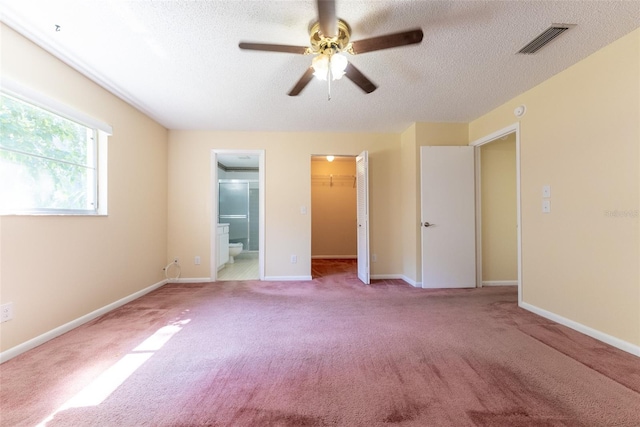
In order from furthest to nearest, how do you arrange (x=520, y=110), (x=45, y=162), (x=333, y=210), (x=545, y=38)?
1. (x=333, y=210)
2. (x=520, y=110)
3. (x=45, y=162)
4. (x=545, y=38)

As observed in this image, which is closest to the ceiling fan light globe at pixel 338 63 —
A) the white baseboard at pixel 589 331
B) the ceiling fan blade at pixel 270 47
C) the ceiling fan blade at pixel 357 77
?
the ceiling fan blade at pixel 357 77

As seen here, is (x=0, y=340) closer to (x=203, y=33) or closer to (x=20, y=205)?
(x=20, y=205)

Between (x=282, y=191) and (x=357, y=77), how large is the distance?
7.41 ft

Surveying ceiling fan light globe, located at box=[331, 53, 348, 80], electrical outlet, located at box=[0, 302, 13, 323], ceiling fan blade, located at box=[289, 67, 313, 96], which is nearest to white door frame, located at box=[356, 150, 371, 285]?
ceiling fan blade, located at box=[289, 67, 313, 96]

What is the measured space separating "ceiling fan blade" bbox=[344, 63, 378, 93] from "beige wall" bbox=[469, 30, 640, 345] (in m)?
1.79

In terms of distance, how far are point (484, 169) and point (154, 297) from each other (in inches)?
185

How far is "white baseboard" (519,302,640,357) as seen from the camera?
1.70 meters

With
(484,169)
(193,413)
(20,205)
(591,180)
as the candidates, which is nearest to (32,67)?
(20,205)

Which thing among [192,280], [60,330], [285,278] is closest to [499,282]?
[285,278]

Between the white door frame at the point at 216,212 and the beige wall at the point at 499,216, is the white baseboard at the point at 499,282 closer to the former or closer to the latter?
the beige wall at the point at 499,216

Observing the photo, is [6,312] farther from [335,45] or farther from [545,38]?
[545,38]

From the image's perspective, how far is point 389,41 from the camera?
4.72 feet

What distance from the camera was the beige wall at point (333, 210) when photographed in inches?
229

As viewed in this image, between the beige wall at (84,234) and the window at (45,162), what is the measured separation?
126mm
